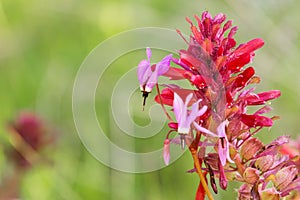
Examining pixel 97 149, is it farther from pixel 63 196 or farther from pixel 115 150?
pixel 63 196

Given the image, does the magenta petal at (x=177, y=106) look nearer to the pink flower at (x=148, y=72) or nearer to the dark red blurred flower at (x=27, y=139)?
the pink flower at (x=148, y=72)

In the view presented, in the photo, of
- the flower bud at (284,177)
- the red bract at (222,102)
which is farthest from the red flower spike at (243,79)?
the flower bud at (284,177)

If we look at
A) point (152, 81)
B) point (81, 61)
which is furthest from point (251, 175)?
point (81, 61)

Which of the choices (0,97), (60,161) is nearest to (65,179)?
(60,161)

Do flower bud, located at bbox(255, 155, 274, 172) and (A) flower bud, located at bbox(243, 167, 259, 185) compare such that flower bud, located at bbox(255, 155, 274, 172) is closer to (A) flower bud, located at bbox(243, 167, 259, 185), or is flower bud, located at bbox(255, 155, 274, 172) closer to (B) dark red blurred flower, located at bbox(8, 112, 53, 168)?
(A) flower bud, located at bbox(243, 167, 259, 185)

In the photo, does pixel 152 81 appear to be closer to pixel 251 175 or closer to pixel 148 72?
pixel 148 72

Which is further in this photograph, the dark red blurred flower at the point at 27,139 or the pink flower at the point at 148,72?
the dark red blurred flower at the point at 27,139
